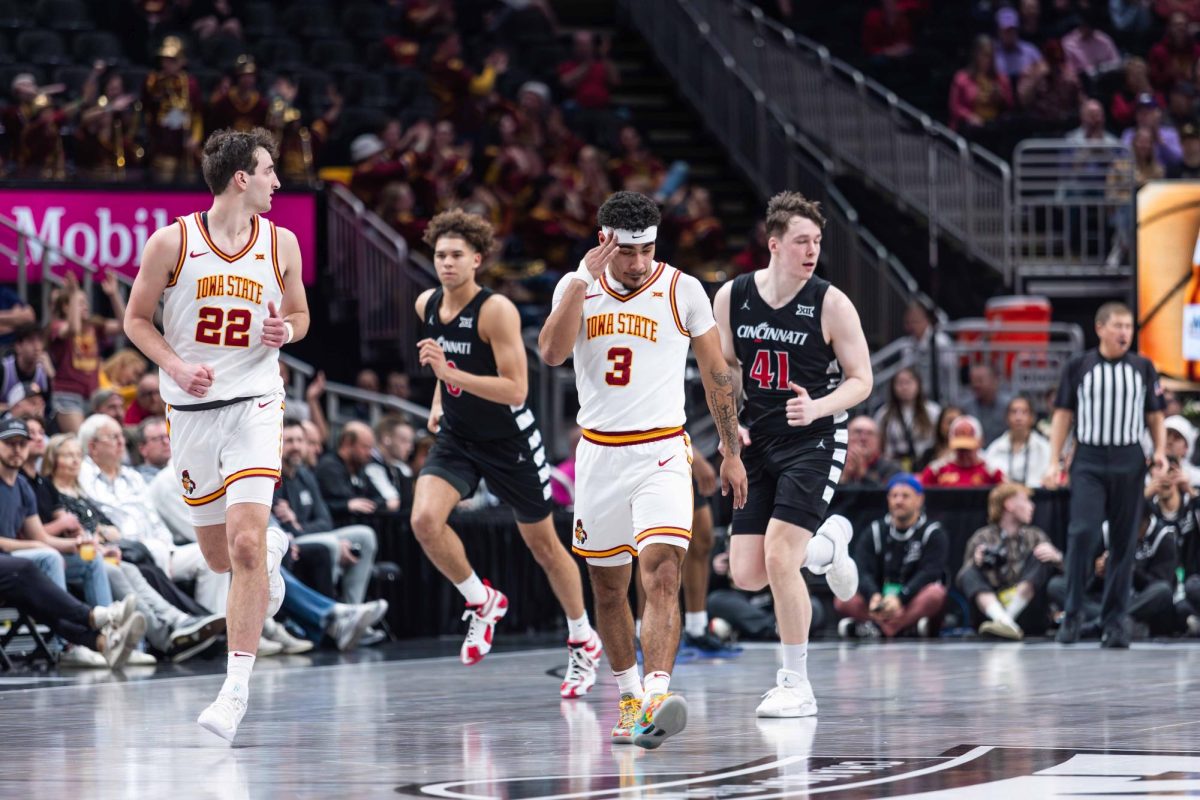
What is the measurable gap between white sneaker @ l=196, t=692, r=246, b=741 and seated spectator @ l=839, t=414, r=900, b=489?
8333 mm

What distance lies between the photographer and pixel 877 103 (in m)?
22.2

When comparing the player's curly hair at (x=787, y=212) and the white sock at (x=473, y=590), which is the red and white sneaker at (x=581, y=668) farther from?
the player's curly hair at (x=787, y=212)

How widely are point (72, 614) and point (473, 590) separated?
2724 mm

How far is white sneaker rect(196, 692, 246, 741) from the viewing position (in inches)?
297

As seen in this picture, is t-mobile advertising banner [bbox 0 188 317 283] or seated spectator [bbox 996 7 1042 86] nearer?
t-mobile advertising banner [bbox 0 188 317 283]

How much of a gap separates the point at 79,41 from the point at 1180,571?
12966 mm

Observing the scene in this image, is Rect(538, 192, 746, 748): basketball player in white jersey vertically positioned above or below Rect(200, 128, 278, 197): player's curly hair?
below

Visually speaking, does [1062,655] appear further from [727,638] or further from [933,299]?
[933,299]

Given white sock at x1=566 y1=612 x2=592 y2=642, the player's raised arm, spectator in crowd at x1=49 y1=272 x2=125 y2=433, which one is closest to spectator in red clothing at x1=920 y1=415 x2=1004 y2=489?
white sock at x1=566 y1=612 x2=592 y2=642

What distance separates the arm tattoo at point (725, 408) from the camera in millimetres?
8180

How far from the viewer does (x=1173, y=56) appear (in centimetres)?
2405

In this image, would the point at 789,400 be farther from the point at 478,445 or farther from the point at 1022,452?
the point at 1022,452

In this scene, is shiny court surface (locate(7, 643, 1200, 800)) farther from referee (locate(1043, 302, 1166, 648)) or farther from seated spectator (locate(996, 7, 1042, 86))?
seated spectator (locate(996, 7, 1042, 86))

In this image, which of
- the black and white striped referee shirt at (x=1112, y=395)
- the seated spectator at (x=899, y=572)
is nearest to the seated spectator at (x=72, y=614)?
the seated spectator at (x=899, y=572)
